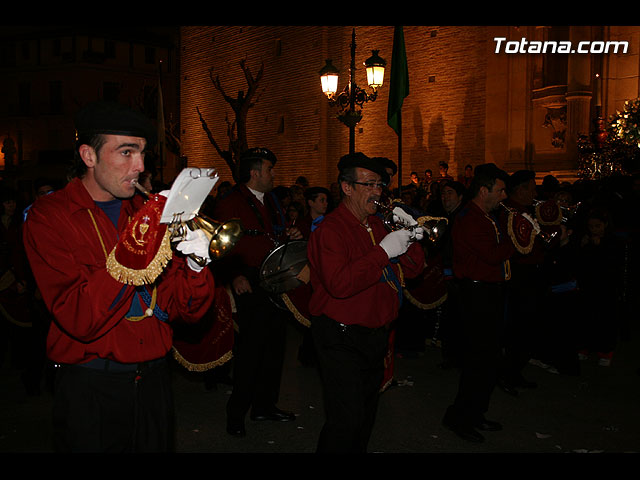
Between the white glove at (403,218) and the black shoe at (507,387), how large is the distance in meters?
3.60

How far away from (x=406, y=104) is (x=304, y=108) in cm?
609

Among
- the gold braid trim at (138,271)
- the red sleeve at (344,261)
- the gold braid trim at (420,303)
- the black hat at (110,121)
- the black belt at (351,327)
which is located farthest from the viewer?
the gold braid trim at (420,303)

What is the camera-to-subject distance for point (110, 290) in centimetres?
243

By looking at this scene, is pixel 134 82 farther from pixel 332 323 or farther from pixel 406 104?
pixel 332 323

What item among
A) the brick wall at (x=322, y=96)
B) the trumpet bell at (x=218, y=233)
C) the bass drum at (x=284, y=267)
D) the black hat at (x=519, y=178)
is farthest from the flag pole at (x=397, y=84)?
the brick wall at (x=322, y=96)

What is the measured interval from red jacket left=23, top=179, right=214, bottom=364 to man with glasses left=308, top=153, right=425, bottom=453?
1225 mm

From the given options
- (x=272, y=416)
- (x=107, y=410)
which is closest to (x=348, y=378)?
(x=107, y=410)

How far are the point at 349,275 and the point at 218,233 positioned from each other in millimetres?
1496

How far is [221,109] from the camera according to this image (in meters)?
35.3

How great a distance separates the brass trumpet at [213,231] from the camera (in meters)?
2.47

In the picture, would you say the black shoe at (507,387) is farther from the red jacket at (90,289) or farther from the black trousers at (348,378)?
the red jacket at (90,289)

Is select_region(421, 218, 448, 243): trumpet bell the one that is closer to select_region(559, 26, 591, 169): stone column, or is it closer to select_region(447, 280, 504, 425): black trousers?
select_region(447, 280, 504, 425): black trousers

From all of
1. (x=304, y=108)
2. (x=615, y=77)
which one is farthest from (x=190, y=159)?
(x=615, y=77)

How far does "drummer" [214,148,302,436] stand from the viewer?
5.86 meters
